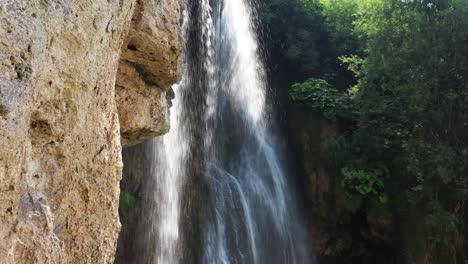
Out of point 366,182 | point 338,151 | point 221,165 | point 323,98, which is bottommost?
point 366,182

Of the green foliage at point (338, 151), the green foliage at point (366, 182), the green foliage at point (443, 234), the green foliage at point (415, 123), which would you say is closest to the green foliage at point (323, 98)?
the green foliage at point (338, 151)

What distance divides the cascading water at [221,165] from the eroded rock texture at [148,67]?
9.73ft

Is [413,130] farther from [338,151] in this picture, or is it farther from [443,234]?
[443,234]

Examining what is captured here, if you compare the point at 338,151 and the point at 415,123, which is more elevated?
the point at 415,123

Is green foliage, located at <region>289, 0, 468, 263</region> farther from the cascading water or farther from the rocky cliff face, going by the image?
the rocky cliff face

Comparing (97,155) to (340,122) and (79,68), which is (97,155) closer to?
(79,68)

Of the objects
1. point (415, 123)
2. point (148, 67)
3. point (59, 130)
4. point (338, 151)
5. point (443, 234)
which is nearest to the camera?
point (59, 130)

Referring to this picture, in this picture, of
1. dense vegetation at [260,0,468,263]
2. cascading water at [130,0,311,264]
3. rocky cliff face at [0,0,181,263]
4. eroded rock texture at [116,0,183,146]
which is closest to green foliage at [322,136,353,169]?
dense vegetation at [260,0,468,263]

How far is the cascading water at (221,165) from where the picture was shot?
6918 mm

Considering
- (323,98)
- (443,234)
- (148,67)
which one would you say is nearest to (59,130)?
(148,67)

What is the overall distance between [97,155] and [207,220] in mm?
6039

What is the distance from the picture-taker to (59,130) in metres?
1.81

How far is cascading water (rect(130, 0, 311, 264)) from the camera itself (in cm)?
692

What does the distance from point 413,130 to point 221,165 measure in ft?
14.4
